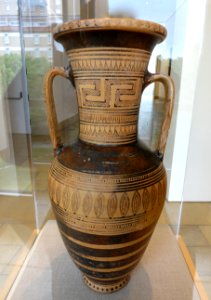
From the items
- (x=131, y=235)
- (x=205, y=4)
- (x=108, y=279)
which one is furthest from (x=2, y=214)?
(x=205, y=4)

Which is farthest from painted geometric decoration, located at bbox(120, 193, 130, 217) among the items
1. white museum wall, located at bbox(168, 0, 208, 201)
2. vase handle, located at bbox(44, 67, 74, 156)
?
white museum wall, located at bbox(168, 0, 208, 201)

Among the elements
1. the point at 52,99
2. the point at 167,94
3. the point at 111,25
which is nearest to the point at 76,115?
the point at 52,99

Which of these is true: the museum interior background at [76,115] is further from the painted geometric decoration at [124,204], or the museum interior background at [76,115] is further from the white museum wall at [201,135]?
the painted geometric decoration at [124,204]

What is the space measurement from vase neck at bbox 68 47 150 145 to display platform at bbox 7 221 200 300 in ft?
1.87

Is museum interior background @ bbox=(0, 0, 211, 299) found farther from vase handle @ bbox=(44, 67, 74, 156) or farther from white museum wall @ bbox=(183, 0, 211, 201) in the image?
vase handle @ bbox=(44, 67, 74, 156)

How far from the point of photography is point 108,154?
27.8 inches

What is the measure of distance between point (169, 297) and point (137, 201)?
1.51ft

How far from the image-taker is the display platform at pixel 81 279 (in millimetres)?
902

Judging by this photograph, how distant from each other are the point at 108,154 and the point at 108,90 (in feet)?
0.57

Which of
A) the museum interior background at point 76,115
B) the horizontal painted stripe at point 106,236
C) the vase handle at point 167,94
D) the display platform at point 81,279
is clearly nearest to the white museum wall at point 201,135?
the museum interior background at point 76,115

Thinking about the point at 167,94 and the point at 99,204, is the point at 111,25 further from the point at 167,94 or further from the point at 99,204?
the point at 99,204

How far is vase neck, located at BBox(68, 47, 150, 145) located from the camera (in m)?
0.65

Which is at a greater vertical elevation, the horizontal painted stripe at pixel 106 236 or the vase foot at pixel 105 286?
the horizontal painted stripe at pixel 106 236

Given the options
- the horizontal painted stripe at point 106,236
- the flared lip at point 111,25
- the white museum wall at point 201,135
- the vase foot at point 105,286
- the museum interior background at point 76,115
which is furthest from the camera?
the white museum wall at point 201,135
